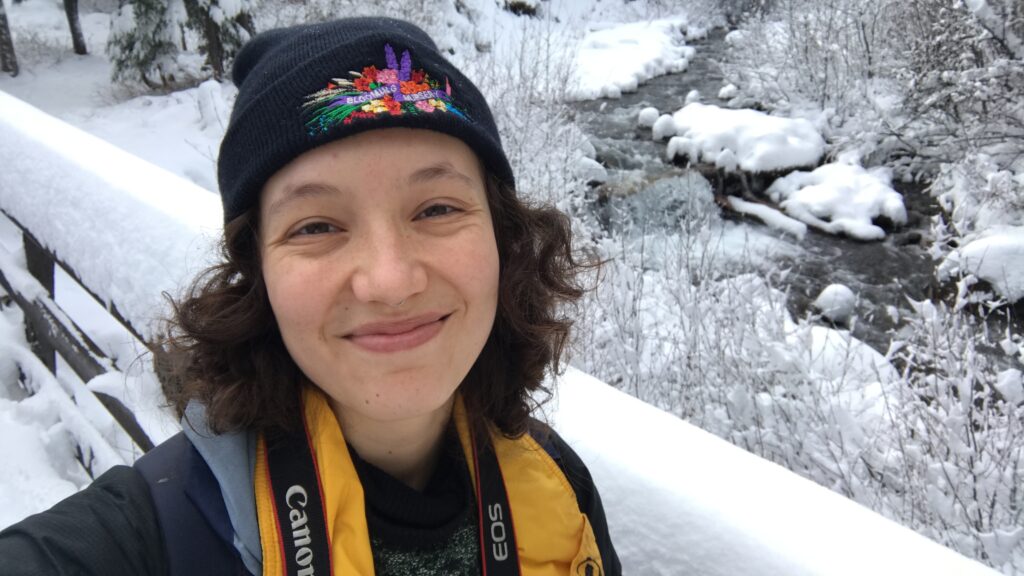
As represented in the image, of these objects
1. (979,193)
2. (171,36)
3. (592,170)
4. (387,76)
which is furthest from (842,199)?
(171,36)

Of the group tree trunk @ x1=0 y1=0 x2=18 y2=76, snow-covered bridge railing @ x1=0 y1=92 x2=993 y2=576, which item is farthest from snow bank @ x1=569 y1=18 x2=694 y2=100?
tree trunk @ x1=0 y1=0 x2=18 y2=76

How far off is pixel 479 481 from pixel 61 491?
169cm

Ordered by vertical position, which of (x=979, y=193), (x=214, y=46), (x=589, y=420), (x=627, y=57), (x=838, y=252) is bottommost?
(x=838, y=252)

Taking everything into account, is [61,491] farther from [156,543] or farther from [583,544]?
[583,544]

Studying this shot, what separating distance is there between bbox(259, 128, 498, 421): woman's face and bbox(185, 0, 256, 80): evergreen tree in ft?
36.7

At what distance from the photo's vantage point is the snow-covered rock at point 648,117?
11.1 m

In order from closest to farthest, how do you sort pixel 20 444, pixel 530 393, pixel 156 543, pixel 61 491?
pixel 156 543 < pixel 530 393 < pixel 61 491 < pixel 20 444

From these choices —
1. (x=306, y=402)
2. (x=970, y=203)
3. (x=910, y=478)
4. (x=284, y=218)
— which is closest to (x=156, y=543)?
(x=306, y=402)

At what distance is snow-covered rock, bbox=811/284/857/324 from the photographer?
6.34m

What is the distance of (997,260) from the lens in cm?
616

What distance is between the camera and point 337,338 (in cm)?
102

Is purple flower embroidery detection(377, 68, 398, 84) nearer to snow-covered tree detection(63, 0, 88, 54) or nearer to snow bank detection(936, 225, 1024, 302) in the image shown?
snow bank detection(936, 225, 1024, 302)

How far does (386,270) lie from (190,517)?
46 centimetres

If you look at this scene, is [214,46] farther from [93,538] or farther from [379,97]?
[93,538]
